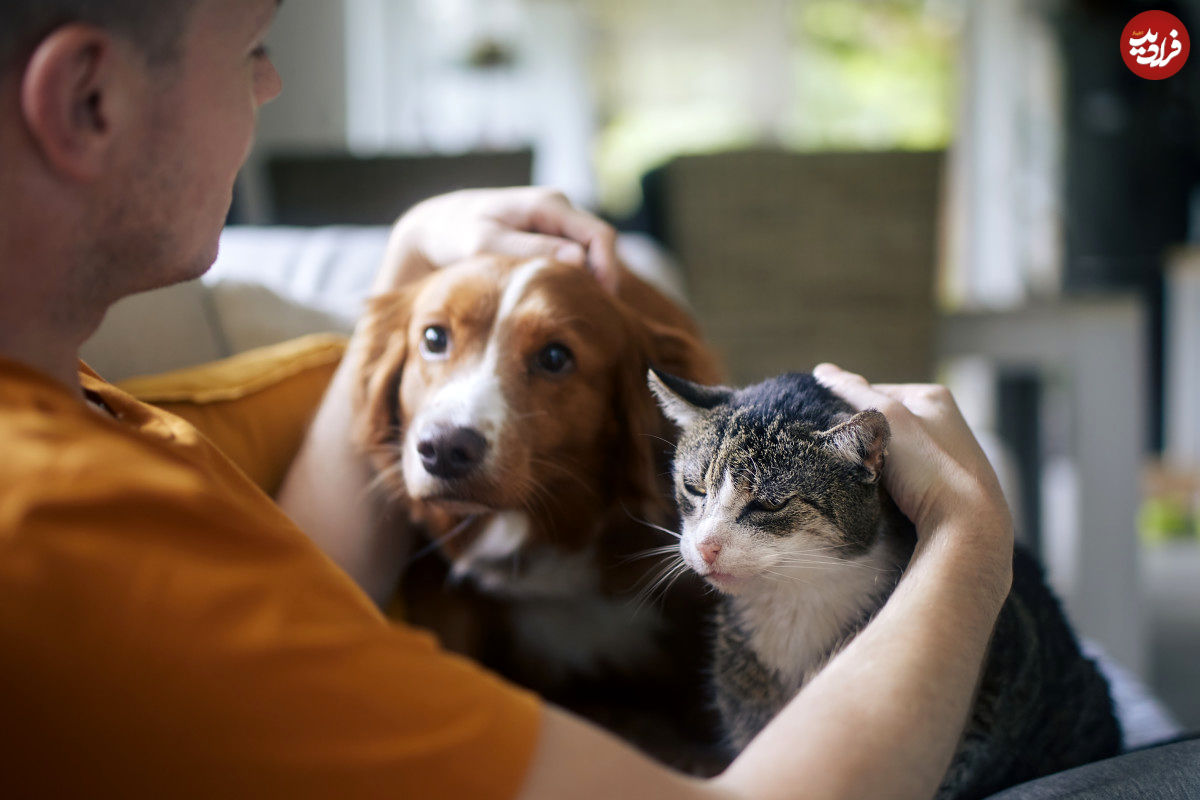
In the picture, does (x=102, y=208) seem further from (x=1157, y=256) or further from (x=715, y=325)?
(x=1157, y=256)

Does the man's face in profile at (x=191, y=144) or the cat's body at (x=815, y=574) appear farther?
the cat's body at (x=815, y=574)

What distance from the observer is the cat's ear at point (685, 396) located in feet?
2.92

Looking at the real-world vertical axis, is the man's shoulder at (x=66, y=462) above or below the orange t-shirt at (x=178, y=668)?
above

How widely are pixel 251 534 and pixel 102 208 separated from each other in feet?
0.77

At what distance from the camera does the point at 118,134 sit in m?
0.54

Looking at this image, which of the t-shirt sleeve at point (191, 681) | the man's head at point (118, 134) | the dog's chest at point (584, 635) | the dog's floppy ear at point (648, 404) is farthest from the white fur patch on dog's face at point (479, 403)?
the t-shirt sleeve at point (191, 681)

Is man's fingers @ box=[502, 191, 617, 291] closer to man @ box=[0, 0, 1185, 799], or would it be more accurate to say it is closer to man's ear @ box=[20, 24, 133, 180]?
man @ box=[0, 0, 1185, 799]

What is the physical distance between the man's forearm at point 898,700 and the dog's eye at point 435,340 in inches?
23.8

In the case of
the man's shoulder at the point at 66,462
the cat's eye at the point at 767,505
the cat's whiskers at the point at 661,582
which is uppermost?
the man's shoulder at the point at 66,462

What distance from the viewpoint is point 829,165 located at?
233 centimetres

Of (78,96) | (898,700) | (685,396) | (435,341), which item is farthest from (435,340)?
(898,700)

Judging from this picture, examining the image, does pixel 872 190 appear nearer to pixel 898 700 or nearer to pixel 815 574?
pixel 815 574

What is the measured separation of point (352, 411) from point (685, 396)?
473 mm

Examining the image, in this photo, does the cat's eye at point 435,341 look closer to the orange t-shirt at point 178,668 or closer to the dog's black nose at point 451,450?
the dog's black nose at point 451,450
